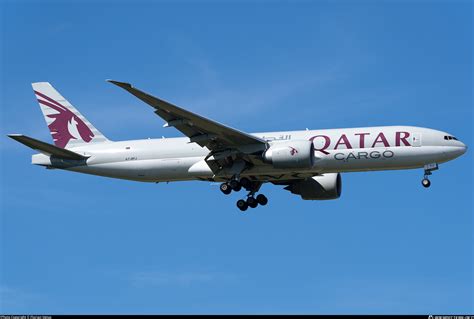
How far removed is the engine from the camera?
176ft

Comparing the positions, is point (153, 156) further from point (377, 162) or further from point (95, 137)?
point (377, 162)

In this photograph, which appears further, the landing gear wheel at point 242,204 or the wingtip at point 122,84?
the landing gear wheel at point 242,204

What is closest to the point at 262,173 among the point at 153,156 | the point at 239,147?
the point at 239,147

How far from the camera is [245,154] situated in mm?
49031

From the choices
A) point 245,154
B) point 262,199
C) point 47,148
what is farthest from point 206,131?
point 47,148

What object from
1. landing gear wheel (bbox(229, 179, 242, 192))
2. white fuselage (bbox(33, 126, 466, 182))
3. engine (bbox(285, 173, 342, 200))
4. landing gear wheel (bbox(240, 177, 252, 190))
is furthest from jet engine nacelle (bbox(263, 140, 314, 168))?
engine (bbox(285, 173, 342, 200))

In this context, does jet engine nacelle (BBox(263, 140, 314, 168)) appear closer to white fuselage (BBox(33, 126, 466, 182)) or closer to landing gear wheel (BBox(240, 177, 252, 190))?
white fuselage (BBox(33, 126, 466, 182))

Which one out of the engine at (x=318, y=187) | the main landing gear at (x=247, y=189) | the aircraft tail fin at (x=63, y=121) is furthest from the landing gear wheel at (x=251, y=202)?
the aircraft tail fin at (x=63, y=121)

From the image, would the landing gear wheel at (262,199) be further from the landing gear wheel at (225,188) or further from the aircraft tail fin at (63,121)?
the aircraft tail fin at (63,121)

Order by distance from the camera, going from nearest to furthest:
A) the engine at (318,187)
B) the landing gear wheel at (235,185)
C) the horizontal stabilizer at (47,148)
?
1. the horizontal stabilizer at (47,148)
2. the landing gear wheel at (235,185)
3. the engine at (318,187)

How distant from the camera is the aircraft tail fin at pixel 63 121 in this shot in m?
54.3

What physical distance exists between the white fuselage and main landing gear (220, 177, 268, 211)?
50 cm

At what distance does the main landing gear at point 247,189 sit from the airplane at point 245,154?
0.05m

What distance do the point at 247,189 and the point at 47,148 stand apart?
10536 mm
